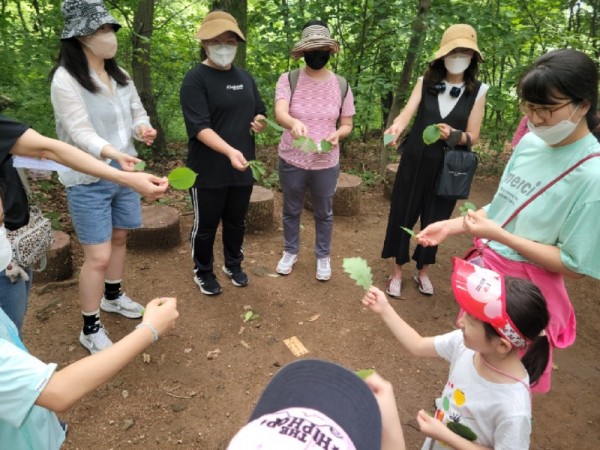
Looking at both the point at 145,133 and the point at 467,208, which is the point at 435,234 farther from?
the point at 145,133

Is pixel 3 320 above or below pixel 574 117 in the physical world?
below

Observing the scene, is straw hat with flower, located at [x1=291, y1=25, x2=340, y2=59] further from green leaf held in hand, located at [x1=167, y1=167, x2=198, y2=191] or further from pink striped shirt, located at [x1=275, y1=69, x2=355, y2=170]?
green leaf held in hand, located at [x1=167, y1=167, x2=198, y2=191]

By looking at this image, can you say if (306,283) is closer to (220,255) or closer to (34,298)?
(220,255)

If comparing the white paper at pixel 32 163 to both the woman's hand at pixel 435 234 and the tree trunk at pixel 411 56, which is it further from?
the tree trunk at pixel 411 56

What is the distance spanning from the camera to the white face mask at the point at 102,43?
7.71 ft

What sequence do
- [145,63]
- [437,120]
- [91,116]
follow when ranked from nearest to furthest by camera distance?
[91,116] < [437,120] < [145,63]

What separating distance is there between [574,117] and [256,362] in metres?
2.40

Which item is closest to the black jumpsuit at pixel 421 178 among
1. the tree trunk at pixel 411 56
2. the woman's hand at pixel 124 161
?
the woman's hand at pixel 124 161

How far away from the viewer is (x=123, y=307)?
3225mm

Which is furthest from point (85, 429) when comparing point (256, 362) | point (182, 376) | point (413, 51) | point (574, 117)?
point (413, 51)

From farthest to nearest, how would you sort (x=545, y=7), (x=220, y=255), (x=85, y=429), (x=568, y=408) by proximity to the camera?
(x=545, y=7) < (x=220, y=255) < (x=568, y=408) < (x=85, y=429)

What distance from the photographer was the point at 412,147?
11.0ft

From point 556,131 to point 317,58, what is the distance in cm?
210

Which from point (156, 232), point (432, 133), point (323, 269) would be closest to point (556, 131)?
point (432, 133)
